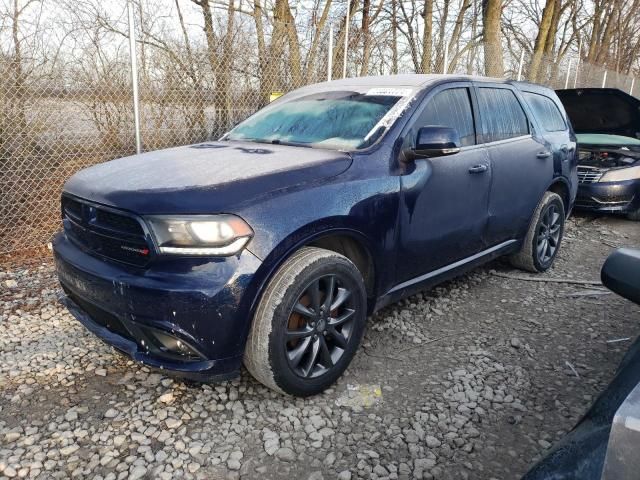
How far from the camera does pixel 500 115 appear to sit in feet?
13.0

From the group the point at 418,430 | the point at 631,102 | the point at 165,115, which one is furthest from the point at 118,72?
the point at 631,102

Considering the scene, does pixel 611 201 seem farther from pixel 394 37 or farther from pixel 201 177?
pixel 394 37

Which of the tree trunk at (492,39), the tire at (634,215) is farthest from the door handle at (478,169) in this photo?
the tree trunk at (492,39)

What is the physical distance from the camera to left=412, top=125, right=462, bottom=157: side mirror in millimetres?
2904

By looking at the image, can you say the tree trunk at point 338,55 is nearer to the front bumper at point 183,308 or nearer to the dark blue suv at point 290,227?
the dark blue suv at point 290,227

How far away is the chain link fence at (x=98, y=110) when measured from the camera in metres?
4.73

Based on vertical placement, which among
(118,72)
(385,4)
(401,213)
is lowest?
(401,213)

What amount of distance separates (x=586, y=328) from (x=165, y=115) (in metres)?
4.66

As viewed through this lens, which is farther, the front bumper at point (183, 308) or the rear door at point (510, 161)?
the rear door at point (510, 161)

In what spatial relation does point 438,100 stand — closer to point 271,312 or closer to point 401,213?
point 401,213

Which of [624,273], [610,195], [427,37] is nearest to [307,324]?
[624,273]

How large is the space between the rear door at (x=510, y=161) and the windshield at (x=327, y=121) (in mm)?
1016

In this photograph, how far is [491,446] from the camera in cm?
234

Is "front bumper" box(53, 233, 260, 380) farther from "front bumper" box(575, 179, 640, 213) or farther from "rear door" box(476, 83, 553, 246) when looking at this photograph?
"front bumper" box(575, 179, 640, 213)
